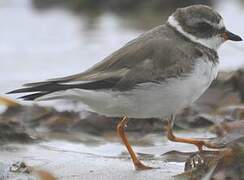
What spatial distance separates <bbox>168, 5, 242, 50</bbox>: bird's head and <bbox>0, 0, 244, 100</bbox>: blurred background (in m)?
3.37

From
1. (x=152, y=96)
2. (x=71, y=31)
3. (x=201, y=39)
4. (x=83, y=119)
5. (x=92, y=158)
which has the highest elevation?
(x=201, y=39)

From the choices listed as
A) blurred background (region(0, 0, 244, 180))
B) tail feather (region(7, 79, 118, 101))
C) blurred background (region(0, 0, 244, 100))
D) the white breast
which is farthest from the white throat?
blurred background (region(0, 0, 244, 100))

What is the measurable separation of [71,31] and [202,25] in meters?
8.10

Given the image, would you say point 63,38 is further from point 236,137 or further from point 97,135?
point 236,137

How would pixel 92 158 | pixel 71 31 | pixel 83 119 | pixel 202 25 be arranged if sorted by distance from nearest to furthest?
pixel 92 158
pixel 202 25
pixel 83 119
pixel 71 31

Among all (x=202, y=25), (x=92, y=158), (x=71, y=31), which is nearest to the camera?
(x=92, y=158)

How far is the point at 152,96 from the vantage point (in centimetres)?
555

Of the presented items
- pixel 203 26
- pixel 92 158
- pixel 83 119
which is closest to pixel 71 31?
pixel 83 119

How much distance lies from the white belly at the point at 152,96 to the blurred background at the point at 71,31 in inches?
155

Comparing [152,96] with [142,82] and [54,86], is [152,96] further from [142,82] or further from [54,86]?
[54,86]

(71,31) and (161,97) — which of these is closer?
(161,97)

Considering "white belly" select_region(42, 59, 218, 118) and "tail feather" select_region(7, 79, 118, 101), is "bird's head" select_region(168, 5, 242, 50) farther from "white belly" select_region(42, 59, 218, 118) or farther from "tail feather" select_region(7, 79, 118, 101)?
"tail feather" select_region(7, 79, 118, 101)

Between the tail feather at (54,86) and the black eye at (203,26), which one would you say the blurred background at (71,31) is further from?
the tail feather at (54,86)

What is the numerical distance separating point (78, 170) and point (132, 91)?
72cm
